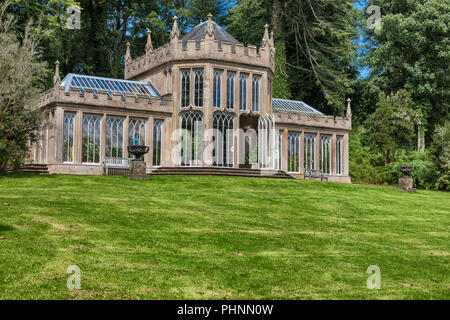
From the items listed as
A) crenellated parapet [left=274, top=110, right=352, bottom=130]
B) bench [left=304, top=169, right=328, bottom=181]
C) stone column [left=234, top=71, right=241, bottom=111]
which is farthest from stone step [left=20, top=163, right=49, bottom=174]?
bench [left=304, top=169, right=328, bottom=181]

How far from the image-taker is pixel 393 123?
40.3m

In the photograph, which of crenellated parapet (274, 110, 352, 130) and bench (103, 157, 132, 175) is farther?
crenellated parapet (274, 110, 352, 130)

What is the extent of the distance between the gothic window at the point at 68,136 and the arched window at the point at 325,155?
15759mm

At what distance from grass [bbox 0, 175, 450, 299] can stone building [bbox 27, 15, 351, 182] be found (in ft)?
24.9

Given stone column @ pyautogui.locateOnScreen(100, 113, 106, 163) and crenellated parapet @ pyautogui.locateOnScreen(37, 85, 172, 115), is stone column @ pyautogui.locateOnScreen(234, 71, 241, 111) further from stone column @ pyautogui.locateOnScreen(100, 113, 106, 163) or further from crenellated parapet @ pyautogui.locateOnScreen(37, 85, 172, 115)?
stone column @ pyautogui.locateOnScreen(100, 113, 106, 163)

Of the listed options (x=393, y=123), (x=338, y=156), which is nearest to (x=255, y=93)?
(x=338, y=156)

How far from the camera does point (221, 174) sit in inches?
1071

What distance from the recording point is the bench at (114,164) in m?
28.2

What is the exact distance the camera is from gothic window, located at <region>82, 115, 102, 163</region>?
93.6ft

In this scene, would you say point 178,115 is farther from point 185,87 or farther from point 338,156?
point 338,156

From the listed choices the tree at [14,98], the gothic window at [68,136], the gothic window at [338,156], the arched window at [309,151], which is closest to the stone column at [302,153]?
the arched window at [309,151]

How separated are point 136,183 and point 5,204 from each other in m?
7.49

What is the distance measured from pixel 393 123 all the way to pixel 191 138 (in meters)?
17.5

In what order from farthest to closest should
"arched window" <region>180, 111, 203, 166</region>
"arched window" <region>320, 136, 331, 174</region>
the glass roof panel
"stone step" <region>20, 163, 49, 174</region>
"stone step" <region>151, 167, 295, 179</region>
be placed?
"arched window" <region>320, 136, 331, 174</region>, the glass roof panel, "arched window" <region>180, 111, 203, 166</region>, "stone step" <region>20, 163, 49, 174</region>, "stone step" <region>151, 167, 295, 179</region>
